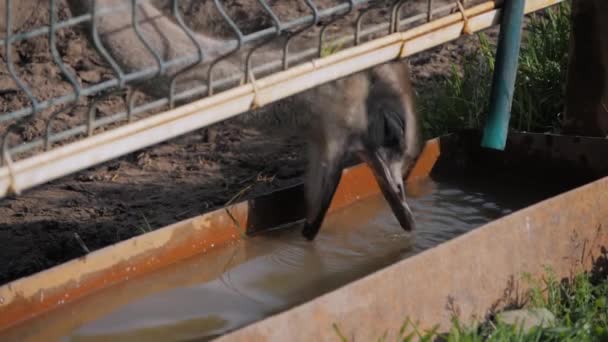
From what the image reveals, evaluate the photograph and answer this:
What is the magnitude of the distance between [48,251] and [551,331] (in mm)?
2331

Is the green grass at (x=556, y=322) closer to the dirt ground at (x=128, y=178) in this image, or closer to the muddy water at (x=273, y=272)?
the muddy water at (x=273, y=272)

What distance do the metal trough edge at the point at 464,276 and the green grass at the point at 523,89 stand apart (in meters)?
1.75

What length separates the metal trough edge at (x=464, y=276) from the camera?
10.7 ft

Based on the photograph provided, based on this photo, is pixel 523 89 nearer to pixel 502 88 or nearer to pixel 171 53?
pixel 502 88

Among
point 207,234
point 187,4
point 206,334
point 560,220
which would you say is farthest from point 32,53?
point 560,220

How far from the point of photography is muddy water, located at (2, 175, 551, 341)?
4.05 meters

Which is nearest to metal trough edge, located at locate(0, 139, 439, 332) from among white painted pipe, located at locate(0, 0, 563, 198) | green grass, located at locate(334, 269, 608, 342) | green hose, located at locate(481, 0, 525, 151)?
green hose, located at locate(481, 0, 525, 151)

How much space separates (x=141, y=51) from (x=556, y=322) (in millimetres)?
1899

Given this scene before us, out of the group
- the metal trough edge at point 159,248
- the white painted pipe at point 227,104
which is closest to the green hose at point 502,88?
the white painted pipe at point 227,104

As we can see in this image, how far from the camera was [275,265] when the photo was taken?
459cm

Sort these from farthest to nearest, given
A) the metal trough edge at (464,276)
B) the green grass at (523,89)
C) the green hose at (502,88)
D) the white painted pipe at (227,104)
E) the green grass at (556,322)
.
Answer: the green grass at (523,89)
the green hose at (502,88)
the green grass at (556,322)
the metal trough edge at (464,276)
the white painted pipe at (227,104)

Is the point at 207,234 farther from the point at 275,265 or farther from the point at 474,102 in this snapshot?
the point at 474,102

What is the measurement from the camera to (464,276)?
3680mm

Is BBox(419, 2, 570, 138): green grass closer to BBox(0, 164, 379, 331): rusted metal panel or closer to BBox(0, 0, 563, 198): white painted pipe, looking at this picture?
BBox(0, 164, 379, 331): rusted metal panel
